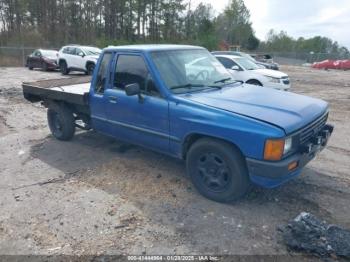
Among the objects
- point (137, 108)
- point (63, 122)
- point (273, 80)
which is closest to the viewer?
point (137, 108)

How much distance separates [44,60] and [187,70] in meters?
20.2

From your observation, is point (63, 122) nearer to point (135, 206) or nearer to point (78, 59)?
point (135, 206)

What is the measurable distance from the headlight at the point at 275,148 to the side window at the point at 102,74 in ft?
9.33

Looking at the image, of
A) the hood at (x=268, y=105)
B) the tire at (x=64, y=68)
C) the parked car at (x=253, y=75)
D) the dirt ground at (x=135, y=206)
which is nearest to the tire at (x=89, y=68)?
the tire at (x=64, y=68)

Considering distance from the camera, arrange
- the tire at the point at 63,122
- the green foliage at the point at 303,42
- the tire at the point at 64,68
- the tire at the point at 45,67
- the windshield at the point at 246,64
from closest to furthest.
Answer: the tire at the point at 63,122, the windshield at the point at 246,64, the tire at the point at 64,68, the tire at the point at 45,67, the green foliage at the point at 303,42

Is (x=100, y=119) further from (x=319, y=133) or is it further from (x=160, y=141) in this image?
(x=319, y=133)

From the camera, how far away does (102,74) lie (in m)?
5.24

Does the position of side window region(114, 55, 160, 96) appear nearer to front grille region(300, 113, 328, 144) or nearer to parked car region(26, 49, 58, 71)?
front grille region(300, 113, 328, 144)

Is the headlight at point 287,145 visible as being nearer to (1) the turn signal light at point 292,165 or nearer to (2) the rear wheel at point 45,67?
(1) the turn signal light at point 292,165

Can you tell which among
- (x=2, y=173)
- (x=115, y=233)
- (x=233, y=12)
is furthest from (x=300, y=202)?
(x=233, y=12)

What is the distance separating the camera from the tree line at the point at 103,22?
123 feet

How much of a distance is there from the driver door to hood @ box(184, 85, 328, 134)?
1.61 ft

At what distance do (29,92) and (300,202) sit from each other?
228 inches

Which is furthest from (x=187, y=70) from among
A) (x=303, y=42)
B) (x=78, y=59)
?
(x=303, y=42)
